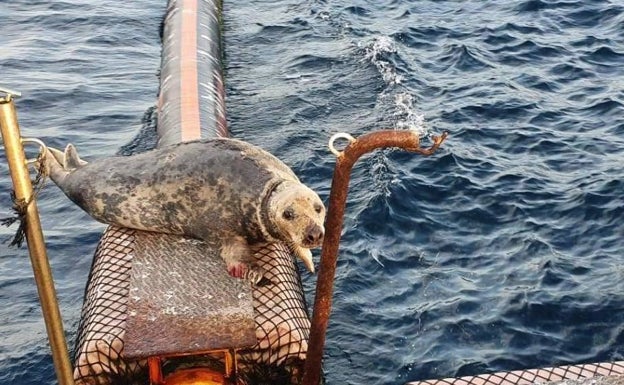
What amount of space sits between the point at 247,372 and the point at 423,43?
9.13m

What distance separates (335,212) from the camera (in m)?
4.79

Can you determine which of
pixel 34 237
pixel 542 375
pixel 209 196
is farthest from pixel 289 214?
pixel 542 375

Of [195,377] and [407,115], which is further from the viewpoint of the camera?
[407,115]

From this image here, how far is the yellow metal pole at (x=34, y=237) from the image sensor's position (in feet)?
15.9

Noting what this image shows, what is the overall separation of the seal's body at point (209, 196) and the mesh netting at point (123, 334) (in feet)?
1.00

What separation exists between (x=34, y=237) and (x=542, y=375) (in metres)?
3.43

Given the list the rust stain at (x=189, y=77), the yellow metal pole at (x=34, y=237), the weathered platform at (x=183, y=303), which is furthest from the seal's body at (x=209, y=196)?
the yellow metal pole at (x=34, y=237)

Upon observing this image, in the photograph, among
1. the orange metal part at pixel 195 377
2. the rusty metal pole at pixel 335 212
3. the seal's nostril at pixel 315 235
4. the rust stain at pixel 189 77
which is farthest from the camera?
the rust stain at pixel 189 77

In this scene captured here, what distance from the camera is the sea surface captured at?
307 inches

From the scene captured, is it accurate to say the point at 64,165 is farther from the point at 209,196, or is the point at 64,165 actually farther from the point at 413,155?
the point at 413,155

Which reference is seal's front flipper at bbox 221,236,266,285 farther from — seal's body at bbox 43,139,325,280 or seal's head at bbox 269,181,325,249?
seal's head at bbox 269,181,325,249

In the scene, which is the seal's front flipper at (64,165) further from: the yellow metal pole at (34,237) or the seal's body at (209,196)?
the yellow metal pole at (34,237)

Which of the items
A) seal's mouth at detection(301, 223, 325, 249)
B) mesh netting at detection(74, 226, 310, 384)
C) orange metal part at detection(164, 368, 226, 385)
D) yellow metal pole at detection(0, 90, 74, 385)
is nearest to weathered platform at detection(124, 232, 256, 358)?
mesh netting at detection(74, 226, 310, 384)

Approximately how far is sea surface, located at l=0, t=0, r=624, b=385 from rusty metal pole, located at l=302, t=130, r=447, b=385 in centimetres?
206
